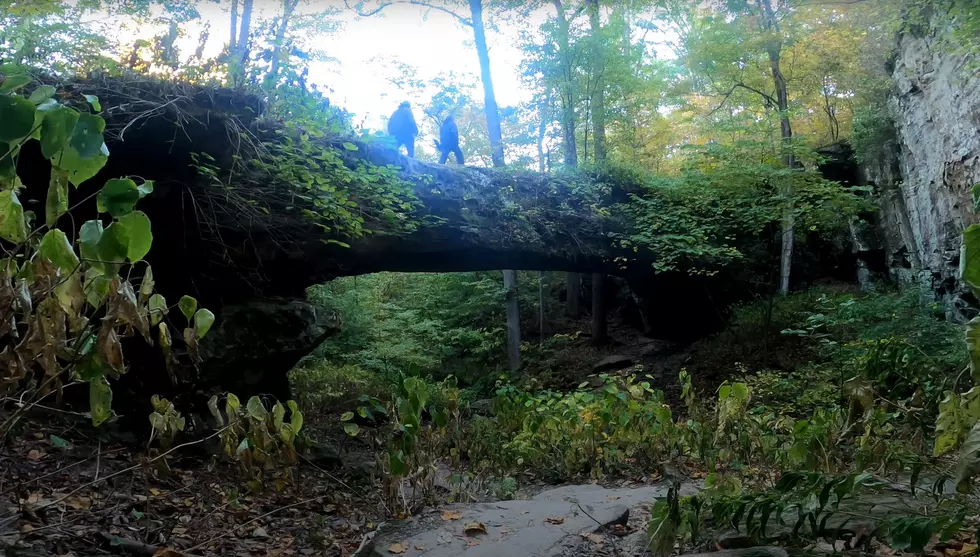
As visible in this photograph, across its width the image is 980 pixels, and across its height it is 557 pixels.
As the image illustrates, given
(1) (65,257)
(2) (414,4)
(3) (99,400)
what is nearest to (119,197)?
(1) (65,257)

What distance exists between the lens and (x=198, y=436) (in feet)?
16.4

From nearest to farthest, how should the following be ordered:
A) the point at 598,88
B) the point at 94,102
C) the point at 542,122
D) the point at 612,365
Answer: the point at 94,102
the point at 598,88
the point at 612,365
the point at 542,122

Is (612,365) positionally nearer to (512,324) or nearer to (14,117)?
(512,324)

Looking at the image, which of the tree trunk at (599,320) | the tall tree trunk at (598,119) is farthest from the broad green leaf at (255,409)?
the tree trunk at (599,320)

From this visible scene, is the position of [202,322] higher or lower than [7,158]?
lower

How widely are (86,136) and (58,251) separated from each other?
28cm

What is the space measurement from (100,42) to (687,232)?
870 centimetres

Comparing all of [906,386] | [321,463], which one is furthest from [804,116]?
[321,463]

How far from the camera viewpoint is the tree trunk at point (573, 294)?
14.7 metres

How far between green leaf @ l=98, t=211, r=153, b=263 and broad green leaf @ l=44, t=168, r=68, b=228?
0.73 ft

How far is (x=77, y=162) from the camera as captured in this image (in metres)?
1.25

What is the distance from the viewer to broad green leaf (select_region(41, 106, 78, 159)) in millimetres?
1132

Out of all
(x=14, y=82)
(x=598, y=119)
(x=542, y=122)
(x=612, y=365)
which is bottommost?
(x=612, y=365)

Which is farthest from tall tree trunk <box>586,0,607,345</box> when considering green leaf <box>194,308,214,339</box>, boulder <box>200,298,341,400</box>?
green leaf <box>194,308,214,339</box>
